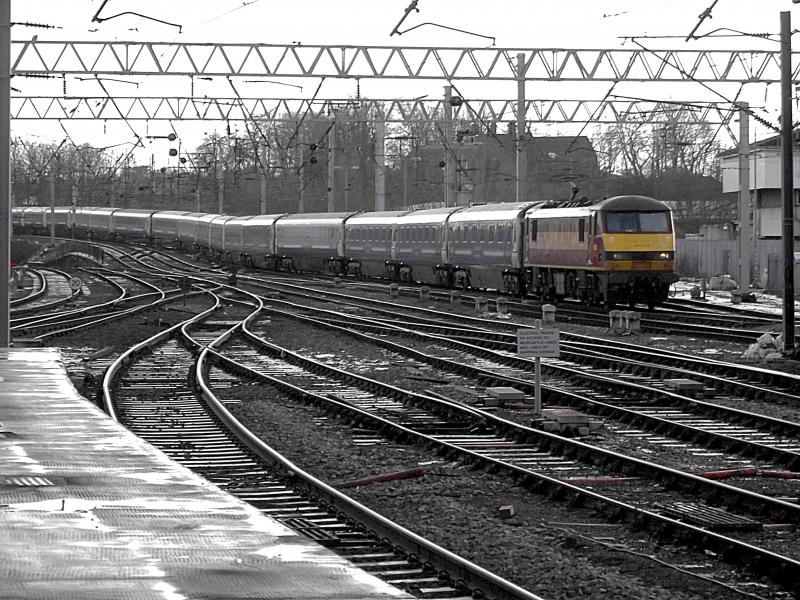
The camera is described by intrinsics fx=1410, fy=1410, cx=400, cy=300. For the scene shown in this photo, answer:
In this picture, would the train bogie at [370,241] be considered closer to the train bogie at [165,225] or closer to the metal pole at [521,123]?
the metal pole at [521,123]

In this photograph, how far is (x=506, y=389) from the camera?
59.8 ft

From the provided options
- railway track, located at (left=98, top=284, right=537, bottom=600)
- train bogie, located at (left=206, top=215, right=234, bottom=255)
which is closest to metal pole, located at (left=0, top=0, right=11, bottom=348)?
railway track, located at (left=98, top=284, right=537, bottom=600)

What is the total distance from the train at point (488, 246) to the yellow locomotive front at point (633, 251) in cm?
3

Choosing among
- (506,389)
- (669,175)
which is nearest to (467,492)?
(506,389)

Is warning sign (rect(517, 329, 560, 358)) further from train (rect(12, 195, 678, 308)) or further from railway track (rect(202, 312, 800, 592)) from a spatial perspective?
train (rect(12, 195, 678, 308))

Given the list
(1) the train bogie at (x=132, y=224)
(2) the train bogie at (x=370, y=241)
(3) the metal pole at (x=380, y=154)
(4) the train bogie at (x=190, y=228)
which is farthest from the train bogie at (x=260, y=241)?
(1) the train bogie at (x=132, y=224)

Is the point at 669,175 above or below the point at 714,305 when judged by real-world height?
above

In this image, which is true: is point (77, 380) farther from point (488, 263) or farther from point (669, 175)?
point (669, 175)

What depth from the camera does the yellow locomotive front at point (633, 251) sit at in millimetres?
35031

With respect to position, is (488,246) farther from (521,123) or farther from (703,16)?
(703,16)

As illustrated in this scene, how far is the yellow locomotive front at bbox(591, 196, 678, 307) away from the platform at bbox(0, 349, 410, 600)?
23512 mm

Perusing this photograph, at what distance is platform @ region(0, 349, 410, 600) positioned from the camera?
684 cm

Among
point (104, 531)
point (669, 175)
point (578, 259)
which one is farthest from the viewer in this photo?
point (669, 175)

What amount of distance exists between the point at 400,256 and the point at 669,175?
40.4m
